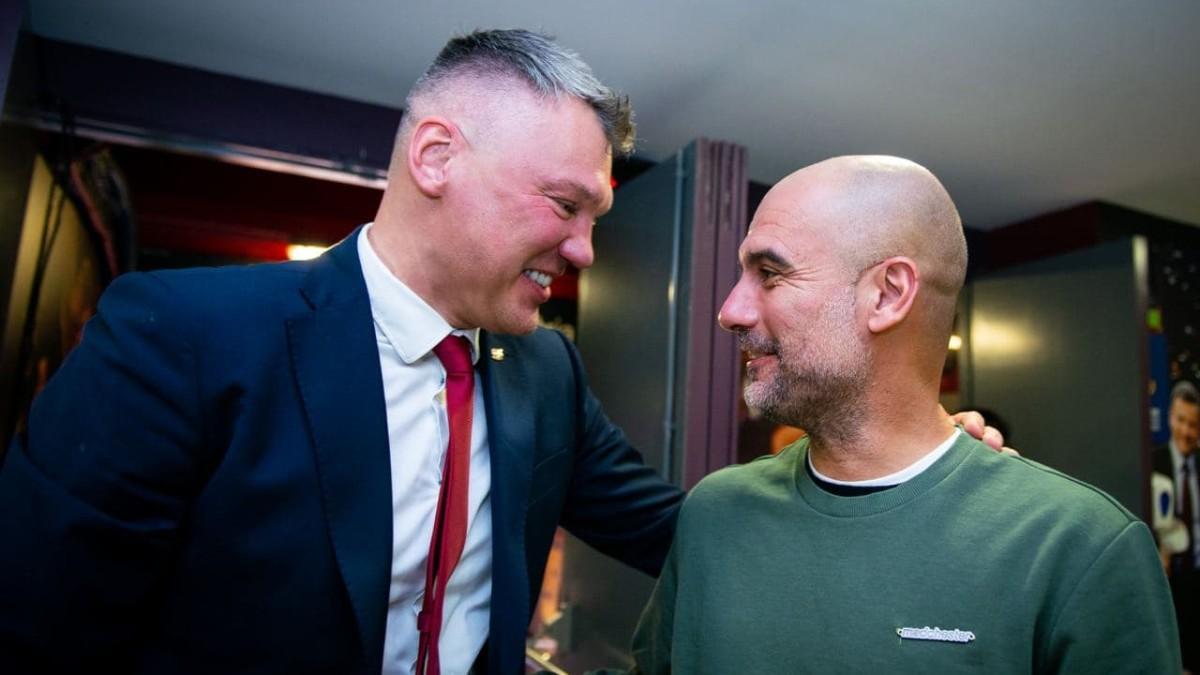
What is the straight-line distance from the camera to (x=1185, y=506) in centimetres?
428

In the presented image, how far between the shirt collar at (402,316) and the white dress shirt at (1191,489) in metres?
4.69

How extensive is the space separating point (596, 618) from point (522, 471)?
6.25 feet

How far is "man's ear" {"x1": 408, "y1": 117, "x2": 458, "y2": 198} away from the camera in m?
1.41

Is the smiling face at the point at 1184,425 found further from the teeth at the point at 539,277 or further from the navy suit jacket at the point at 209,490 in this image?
the navy suit jacket at the point at 209,490

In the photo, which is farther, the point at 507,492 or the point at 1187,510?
the point at 1187,510

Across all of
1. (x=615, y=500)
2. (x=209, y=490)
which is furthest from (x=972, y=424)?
(x=209, y=490)

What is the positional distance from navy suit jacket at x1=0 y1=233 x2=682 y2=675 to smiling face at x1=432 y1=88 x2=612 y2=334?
0.21 meters

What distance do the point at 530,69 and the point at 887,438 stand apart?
95cm

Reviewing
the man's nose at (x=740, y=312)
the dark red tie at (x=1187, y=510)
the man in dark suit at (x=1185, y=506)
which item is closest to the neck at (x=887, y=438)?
the man's nose at (x=740, y=312)

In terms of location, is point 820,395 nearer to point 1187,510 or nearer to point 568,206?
point 568,206

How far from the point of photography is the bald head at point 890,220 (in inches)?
49.3

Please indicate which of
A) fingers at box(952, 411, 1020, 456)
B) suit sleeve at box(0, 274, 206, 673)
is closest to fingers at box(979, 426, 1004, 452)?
fingers at box(952, 411, 1020, 456)

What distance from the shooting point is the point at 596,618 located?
3.11 meters

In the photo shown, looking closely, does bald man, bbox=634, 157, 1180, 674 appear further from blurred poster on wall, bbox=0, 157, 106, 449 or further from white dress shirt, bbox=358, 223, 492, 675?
blurred poster on wall, bbox=0, 157, 106, 449
